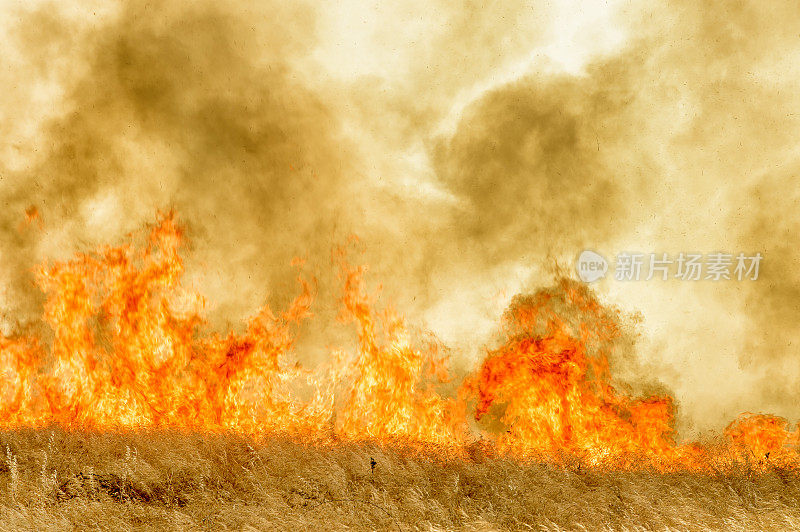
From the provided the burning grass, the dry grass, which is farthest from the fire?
the dry grass

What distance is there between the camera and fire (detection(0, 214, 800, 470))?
11570 mm

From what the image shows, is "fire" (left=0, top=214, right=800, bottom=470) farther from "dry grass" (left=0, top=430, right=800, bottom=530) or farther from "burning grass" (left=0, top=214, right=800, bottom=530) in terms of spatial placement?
"dry grass" (left=0, top=430, right=800, bottom=530)

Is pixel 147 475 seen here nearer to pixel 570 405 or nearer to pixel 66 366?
pixel 66 366

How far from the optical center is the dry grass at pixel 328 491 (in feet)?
26.7

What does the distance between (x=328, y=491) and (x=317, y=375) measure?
3232 millimetres

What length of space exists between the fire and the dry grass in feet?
3.00

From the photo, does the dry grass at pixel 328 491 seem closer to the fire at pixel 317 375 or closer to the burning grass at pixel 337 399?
the burning grass at pixel 337 399

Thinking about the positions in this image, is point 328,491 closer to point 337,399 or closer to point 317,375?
point 337,399

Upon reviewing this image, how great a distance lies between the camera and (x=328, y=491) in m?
9.05

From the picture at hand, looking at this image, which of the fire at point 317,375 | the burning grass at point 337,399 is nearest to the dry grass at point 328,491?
the burning grass at point 337,399

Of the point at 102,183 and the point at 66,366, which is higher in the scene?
the point at 102,183

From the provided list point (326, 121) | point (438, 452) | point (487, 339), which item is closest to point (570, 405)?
point (487, 339)

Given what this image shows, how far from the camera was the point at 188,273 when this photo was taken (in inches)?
472

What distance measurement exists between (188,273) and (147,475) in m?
3.75
